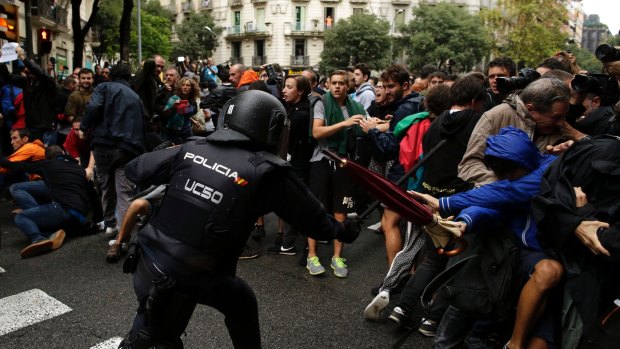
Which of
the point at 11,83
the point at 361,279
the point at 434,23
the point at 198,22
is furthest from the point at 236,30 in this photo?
the point at 361,279

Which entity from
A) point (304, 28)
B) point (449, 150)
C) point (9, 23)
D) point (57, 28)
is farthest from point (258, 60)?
point (449, 150)

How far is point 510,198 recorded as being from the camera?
2707mm

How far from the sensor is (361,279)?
4820 millimetres

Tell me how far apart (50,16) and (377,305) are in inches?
1218

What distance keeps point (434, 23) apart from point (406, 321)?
150ft

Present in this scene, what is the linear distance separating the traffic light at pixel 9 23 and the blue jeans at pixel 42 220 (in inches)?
185

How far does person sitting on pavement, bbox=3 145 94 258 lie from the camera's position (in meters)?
5.43

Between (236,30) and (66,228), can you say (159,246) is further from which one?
(236,30)

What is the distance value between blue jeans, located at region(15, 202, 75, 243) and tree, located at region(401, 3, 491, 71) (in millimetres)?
43341

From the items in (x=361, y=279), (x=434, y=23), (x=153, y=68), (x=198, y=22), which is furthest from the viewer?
(x=198, y=22)

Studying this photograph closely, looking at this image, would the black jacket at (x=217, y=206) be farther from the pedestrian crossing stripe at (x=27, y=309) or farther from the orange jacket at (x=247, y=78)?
the orange jacket at (x=247, y=78)

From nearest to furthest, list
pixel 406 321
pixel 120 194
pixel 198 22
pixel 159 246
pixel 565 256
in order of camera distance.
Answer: pixel 159 246 < pixel 565 256 < pixel 406 321 < pixel 120 194 < pixel 198 22

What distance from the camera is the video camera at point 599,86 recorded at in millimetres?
3480

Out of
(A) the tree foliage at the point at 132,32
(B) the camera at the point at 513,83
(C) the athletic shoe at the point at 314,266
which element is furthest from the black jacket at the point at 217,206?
(A) the tree foliage at the point at 132,32
